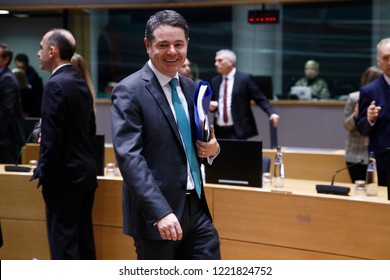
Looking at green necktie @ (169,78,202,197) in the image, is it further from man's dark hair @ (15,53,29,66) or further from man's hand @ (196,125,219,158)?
man's dark hair @ (15,53,29,66)

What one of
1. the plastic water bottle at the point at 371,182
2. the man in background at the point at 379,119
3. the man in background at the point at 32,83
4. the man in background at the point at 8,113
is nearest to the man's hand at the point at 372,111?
the man in background at the point at 379,119

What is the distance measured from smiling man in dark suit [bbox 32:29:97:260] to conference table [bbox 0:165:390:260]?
0.38 meters

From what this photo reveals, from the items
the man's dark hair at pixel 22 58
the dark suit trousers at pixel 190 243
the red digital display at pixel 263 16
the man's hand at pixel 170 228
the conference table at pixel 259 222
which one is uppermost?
the red digital display at pixel 263 16

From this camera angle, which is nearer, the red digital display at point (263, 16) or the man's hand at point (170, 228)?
the man's hand at point (170, 228)

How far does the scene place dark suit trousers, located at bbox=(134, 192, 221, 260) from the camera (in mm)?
2582

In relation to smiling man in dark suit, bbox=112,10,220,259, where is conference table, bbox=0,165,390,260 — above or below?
below

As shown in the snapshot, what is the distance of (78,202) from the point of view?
3.81 meters

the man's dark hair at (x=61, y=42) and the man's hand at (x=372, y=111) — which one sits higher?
the man's dark hair at (x=61, y=42)

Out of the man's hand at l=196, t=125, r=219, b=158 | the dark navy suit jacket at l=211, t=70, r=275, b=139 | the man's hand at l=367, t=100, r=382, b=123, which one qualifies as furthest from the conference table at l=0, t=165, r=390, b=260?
the dark navy suit jacket at l=211, t=70, r=275, b=139

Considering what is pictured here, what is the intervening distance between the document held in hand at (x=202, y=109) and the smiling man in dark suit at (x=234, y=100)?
399 cm

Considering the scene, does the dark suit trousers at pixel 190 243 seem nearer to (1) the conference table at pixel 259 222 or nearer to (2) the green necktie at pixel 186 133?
(2) the green necktie at pixel 186 133

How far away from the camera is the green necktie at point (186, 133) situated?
259cm

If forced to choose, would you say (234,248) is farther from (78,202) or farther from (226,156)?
(78,202)
